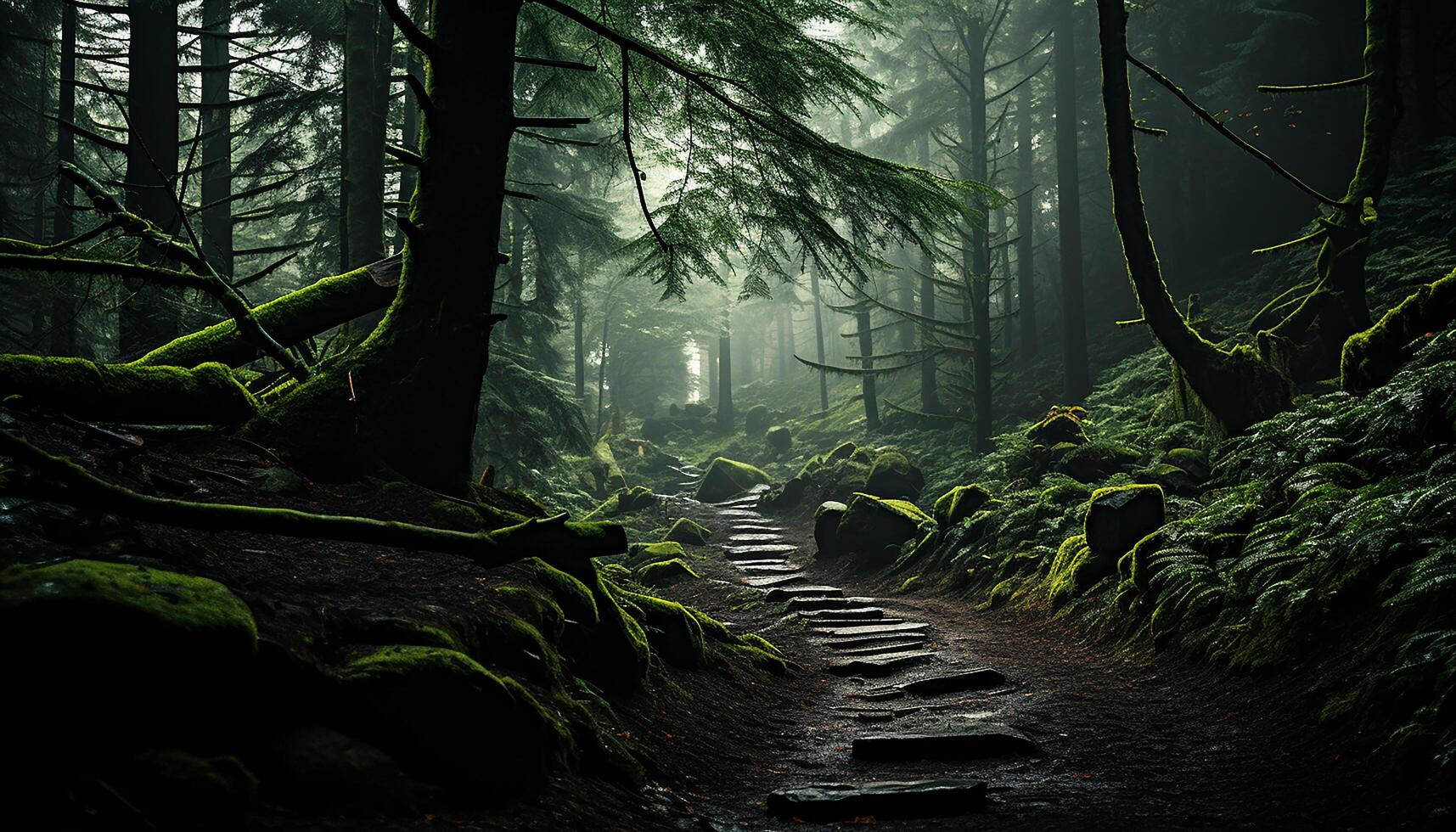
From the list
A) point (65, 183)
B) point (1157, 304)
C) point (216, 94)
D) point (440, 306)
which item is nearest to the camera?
point (440, 306)

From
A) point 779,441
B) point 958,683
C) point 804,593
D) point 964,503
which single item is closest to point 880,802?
point 958,683

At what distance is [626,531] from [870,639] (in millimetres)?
2931

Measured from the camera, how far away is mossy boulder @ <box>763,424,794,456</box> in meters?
32.6

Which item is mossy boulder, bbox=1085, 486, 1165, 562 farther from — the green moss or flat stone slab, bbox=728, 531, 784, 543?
flat stone slab, bbox=728, 531, 784, 543

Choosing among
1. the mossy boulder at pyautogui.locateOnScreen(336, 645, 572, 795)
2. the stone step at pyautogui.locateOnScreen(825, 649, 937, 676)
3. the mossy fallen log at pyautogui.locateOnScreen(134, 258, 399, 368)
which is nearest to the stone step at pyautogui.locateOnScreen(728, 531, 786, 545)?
the stone step at pyautogui.locateOnScreen(825, 649, 937, 676)

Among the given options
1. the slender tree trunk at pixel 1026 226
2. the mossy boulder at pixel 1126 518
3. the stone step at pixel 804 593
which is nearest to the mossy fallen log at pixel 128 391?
the stone step at pixel 804 593

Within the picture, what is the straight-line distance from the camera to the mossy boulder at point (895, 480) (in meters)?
16.5

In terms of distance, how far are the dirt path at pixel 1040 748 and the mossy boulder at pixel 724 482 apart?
16574 mm

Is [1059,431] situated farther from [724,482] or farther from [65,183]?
[65,183]

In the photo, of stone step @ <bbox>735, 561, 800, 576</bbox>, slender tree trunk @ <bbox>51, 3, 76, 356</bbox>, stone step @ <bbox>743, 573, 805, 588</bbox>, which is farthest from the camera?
stone step @ <bbox>735, 561, 800, 576</bbox>

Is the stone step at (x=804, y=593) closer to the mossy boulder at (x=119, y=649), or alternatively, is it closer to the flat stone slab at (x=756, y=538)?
the flat stone slab at (x=756, y=538)

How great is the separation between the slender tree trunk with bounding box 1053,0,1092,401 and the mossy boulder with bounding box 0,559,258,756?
18602 mm

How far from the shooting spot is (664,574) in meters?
12.2

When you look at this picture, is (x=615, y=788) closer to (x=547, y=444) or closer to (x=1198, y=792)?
(x=1198, y=792)
